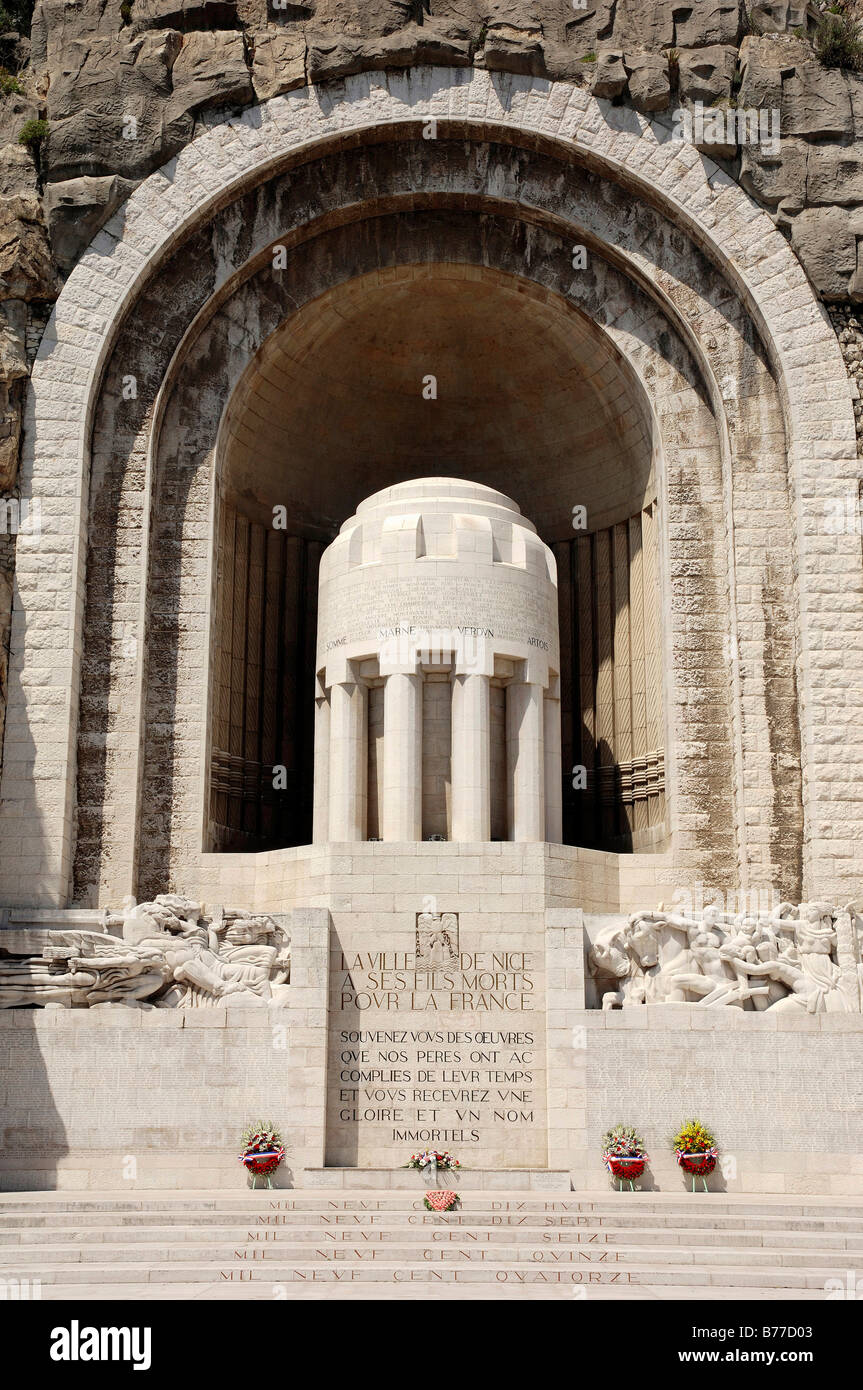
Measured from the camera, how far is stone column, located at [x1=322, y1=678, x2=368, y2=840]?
1955 cm

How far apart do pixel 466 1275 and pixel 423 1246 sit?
1143mm

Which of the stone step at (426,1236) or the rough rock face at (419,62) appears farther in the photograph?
the rough rock face at (419,62)

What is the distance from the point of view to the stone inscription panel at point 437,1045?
16656mm

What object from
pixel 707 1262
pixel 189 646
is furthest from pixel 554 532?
pixel 707 1262

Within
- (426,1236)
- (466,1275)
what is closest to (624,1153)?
(426,1236)

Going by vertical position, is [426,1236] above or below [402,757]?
below

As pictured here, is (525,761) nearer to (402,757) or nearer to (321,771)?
(402,757)

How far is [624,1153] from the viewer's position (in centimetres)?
1582

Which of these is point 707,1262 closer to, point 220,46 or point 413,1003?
point 413,1003

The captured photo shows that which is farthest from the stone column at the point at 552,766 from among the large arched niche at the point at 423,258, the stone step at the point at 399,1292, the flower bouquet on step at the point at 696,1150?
the stone step at the point at 399,1292

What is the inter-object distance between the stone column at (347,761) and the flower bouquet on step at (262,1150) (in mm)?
4340

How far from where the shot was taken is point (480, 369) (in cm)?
2389

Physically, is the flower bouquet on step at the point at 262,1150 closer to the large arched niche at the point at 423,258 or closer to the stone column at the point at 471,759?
the large arched niche at the point at 423,258

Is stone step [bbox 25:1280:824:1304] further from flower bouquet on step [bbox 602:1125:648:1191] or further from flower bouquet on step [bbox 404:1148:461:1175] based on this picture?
flower bouquet on step [bbox 602:1125:648:1191]
